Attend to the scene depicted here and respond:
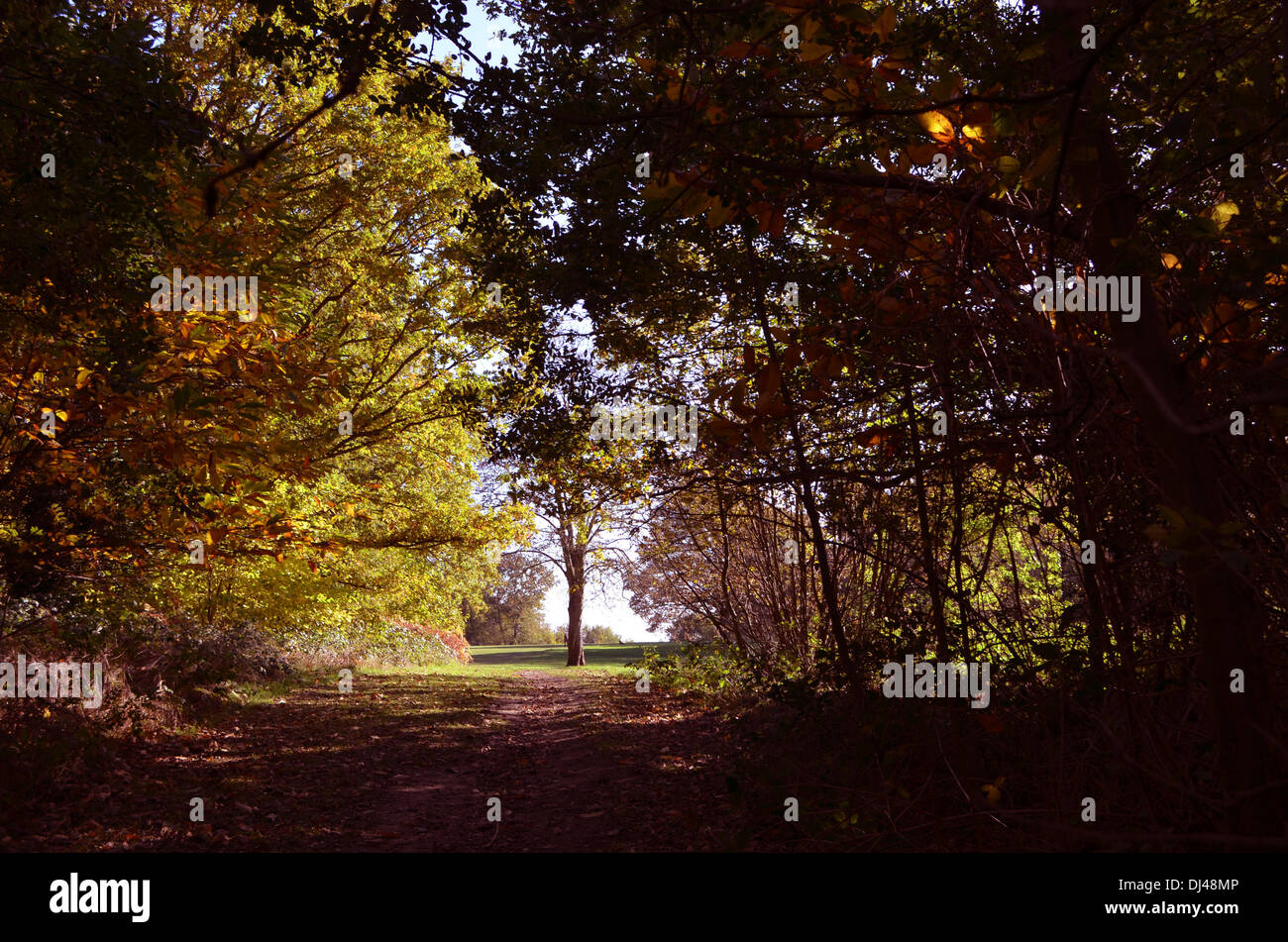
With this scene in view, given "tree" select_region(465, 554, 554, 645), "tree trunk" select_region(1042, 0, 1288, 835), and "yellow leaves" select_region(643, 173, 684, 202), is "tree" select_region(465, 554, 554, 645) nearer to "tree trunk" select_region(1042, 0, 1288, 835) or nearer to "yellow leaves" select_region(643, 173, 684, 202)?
"yellow leaves" select_region(643, 173, 684, 202)

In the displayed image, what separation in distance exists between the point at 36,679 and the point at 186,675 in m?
3.22

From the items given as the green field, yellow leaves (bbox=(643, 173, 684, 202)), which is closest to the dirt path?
yellow leaves (bbox=(643, 173, 684, 202))

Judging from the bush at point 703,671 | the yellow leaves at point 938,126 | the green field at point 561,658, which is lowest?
the green field at point 561,658

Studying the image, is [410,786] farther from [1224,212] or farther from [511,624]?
[511,624]

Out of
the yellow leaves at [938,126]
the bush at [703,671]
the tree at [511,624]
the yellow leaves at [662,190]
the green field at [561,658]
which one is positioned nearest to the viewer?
the yellow leaves at [938,126]

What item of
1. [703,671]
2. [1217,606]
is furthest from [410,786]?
[1217,606]

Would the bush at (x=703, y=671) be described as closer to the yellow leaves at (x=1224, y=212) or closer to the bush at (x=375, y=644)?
the bush at (x=375, y=644)

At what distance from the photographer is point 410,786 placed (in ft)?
26.0

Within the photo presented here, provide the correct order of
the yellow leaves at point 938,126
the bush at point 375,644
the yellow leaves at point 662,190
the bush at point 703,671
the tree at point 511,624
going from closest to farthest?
the yellow leaves at point 938,126 < the yellow leaves at point 662,190 < the bush at point 703,671 < the bush at point 375,644 < the tree at point 511,624

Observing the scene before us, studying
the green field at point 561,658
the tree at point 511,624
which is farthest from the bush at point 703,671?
the tree at point 511,624

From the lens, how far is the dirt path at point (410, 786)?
19.8ft

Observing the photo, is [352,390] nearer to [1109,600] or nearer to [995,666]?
[995,666]

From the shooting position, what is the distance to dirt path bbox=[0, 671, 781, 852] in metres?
6.05

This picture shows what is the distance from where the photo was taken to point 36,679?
8281 millimetres
